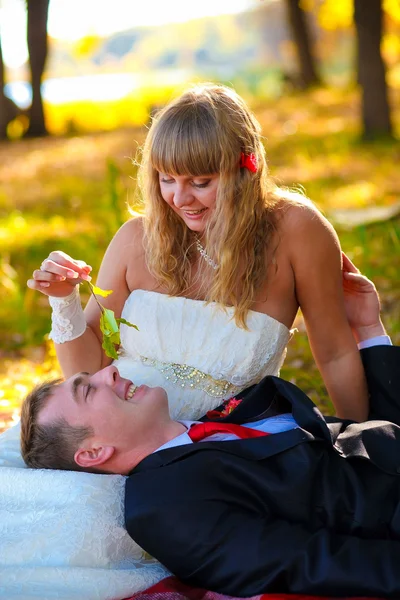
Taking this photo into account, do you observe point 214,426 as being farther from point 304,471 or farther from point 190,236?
point 190,236

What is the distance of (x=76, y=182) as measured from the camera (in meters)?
11.5

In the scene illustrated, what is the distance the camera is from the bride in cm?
321

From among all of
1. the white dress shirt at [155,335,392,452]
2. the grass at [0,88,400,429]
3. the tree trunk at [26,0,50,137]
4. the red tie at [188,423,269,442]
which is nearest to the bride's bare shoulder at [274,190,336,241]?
the grass at [0,88,400,429]

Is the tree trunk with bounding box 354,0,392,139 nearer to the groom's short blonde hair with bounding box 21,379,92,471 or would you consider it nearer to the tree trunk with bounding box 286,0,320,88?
the tree trunk with bounding box 286,0,320,88

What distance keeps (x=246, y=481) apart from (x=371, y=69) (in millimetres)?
10063

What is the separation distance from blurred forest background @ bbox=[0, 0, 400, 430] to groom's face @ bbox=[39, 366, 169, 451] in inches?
42.0

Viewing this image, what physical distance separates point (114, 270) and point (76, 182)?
8.03m

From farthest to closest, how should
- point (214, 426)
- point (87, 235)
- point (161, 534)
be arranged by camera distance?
point (87, 235)
point (214, 426)
point (161, 534)

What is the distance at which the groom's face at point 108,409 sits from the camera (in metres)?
2.91

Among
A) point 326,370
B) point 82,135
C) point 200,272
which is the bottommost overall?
point 82,135

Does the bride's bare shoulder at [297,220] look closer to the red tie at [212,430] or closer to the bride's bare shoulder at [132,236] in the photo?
the bride's bare shoulder at [132,236]

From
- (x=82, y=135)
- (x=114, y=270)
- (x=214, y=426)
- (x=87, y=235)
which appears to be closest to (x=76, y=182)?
(x=87, y=235)

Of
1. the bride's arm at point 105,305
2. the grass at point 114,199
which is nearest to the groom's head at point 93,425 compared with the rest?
the bride's arm at point 105,305

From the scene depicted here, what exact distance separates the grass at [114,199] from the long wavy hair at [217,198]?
0.38 metres
